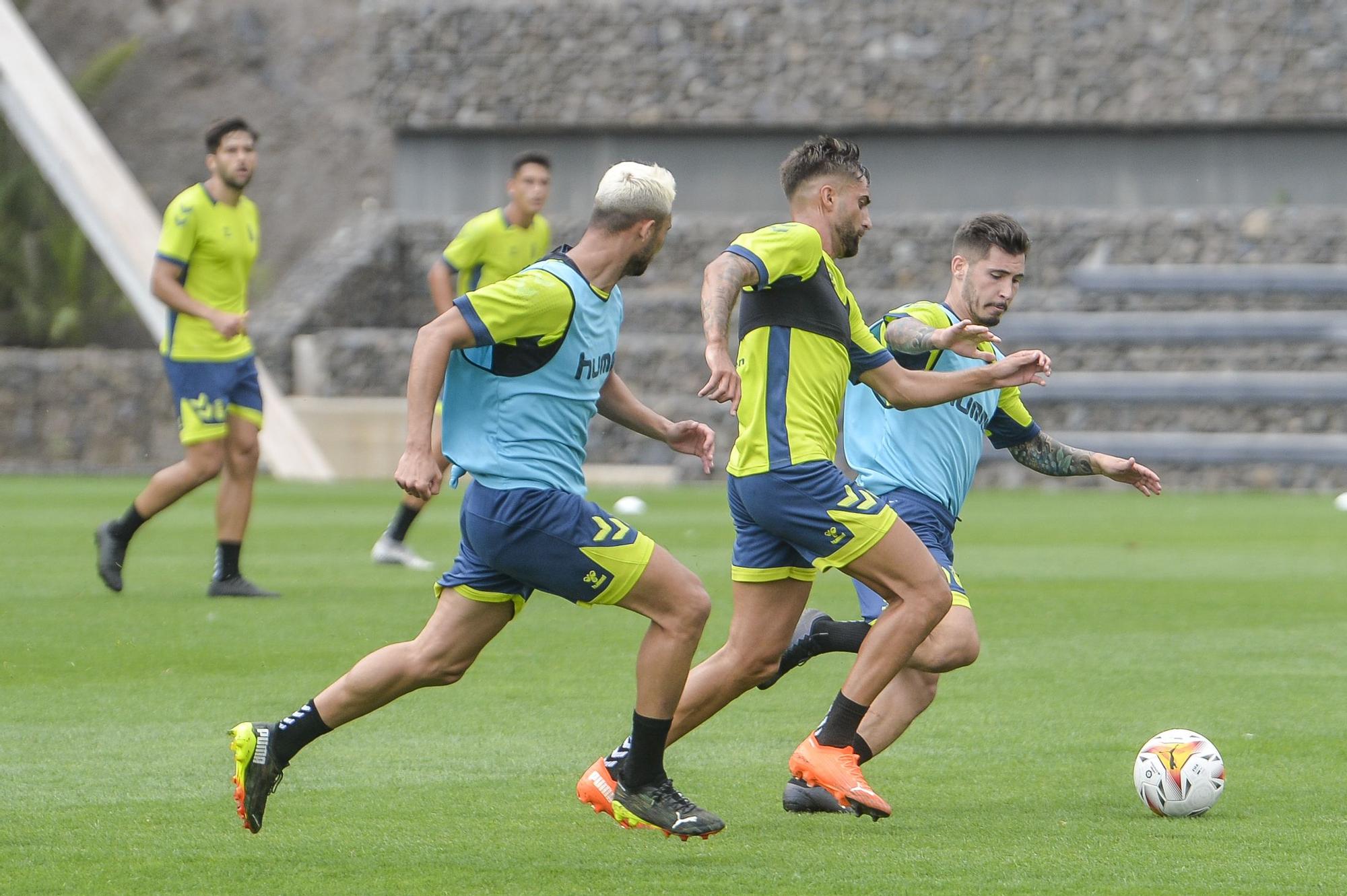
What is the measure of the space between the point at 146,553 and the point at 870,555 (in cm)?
965

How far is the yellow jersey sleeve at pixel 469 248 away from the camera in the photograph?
13.4 m

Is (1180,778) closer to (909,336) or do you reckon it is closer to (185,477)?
(909,336)

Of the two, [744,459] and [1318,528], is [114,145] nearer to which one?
Answer: [1318,528]

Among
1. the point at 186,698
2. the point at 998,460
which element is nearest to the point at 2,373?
the point at 998,460

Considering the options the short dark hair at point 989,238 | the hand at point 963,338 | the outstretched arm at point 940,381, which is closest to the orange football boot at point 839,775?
the outstretched arm at point 940,381

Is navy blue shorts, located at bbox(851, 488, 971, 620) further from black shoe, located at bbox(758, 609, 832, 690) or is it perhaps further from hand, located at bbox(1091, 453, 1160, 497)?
hand, located at bbox(1091, 453, 1160, 497)

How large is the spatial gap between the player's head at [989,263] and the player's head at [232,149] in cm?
553

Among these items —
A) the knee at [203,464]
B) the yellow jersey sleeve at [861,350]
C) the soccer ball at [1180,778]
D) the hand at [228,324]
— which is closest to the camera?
the soccer ball at [1180,778]

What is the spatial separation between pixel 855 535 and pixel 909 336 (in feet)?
3.00

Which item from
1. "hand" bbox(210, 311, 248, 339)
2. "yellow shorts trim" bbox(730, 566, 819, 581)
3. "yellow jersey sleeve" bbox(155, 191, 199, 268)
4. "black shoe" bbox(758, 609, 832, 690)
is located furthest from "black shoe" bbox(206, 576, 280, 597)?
"yellow shorts trim" bbox(730, 566, 819, 581)

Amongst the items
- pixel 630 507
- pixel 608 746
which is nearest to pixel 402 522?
pixel 630 507

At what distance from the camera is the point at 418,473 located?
5281 mm

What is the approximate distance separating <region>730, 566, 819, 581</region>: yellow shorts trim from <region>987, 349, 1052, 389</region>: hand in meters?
0.81

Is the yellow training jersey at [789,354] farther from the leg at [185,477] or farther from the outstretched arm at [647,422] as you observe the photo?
the leg at [185,477]
